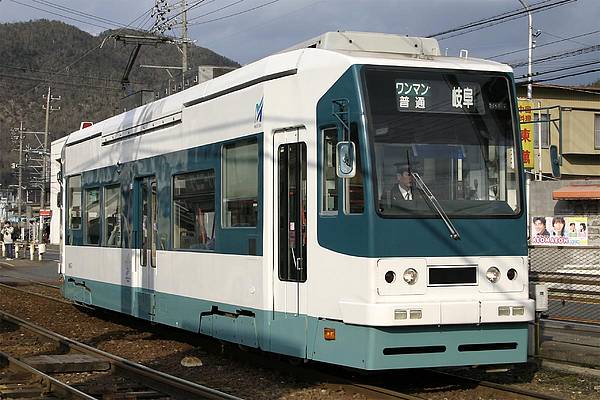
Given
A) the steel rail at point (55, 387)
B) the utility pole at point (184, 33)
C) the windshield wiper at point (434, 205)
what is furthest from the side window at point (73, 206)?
the utility pole at point (184, 33)

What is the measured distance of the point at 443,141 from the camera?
8.54 metres

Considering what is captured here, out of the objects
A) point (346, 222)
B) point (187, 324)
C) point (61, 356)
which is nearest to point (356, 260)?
point (346, 222)

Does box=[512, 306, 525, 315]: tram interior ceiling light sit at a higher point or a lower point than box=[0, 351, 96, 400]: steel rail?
higher

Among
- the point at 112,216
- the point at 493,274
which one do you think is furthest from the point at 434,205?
the point at 112,216

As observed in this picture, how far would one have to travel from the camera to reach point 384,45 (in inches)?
367

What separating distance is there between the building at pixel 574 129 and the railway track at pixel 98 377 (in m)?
29.9

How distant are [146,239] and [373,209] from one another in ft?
19.1

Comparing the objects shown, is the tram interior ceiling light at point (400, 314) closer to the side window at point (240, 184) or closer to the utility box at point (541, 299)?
the side window at point (240, 184)

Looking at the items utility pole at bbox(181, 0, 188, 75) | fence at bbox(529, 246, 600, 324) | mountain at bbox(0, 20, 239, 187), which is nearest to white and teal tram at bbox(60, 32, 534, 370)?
fence at bbox(529, 246, 600, 324)

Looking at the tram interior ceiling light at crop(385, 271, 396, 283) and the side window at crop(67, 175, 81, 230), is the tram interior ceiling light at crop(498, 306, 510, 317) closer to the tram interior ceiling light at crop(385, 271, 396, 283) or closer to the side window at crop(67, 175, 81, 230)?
the tram interior ceiling light at crop(385, 271, 396, 283)

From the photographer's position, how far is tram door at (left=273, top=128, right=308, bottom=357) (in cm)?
894

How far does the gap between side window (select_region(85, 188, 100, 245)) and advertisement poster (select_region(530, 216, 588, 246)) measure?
13.9 metres

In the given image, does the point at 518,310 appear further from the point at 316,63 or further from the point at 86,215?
the point at 86,215

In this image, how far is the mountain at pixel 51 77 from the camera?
80812mm
